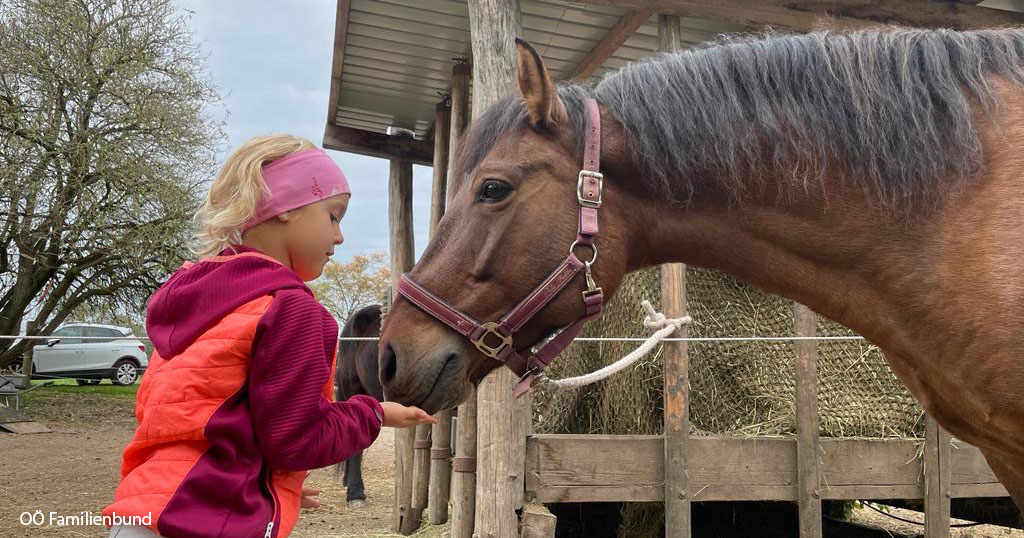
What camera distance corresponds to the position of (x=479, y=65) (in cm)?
356

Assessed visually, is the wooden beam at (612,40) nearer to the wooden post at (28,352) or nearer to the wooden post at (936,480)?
the wooden post at (936,480)

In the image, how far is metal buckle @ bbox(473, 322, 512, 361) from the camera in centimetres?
179

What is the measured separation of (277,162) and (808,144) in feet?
4.09

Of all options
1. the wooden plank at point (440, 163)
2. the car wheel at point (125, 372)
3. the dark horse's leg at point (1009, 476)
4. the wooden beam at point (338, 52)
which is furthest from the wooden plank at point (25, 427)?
the dark horse's leg at point (1009, 476)

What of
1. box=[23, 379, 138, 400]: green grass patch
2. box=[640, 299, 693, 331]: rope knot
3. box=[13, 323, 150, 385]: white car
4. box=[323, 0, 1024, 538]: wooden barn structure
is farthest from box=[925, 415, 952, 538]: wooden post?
box=[13, 323, 150, 385]: white car

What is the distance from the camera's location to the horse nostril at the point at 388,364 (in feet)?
5.77

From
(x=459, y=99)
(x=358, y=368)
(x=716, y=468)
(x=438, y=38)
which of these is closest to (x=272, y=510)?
(x=716, y=468)

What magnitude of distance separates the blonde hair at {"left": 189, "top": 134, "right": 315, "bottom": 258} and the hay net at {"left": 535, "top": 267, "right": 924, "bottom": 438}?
2.90 meters

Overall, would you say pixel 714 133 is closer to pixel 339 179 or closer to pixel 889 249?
pixel 889 249

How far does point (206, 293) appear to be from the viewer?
143cm

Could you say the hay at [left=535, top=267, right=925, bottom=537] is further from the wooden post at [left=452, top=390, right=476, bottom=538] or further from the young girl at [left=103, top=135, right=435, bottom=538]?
the young girl at [left=103, top=135, right=435, bottom=538]

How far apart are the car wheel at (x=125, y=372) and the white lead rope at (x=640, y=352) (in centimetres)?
1784

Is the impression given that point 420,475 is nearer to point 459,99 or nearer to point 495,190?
point 459,99

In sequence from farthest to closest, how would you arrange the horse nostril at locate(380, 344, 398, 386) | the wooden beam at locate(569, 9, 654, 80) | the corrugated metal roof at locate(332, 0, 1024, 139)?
1. the corrugated metal roof at locate(332, 0, 1024, 139)
2. the wooden beam at locate(569, 9, 654, 80)
3. the horse nostril at locate(380, 344, 398, 386)
